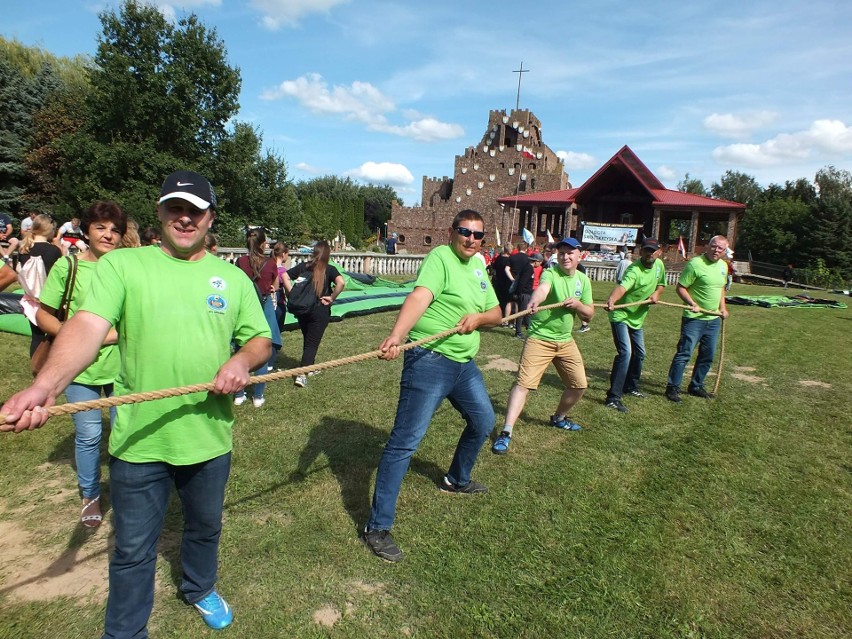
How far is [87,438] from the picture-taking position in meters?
3.45

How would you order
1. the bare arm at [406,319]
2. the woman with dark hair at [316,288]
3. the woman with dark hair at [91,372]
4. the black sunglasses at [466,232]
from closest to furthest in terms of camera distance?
the bare arm at [406,319]
the woman with dark hair at [91,372]
the black sunglasses at [466,232]
the woman with dark hair at [316,288]

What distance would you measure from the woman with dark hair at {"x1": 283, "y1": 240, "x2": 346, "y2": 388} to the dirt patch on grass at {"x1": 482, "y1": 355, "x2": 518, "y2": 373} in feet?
9.27

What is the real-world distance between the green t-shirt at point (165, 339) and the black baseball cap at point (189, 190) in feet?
0.83

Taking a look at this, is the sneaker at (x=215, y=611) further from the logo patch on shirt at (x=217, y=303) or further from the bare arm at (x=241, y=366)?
the logo patch on shirt at (x=217, y=303)

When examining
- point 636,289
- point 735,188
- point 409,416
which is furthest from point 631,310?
point 735,188

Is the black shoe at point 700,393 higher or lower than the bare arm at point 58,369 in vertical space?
lower

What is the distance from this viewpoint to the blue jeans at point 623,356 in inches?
258

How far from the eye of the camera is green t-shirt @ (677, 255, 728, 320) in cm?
691

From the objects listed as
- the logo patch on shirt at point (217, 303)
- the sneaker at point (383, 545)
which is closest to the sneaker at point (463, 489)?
the sneaker at point (383, 545)

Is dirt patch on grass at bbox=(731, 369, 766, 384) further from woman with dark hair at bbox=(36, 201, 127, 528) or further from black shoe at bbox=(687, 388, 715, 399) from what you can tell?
woman with dark hair at bbox=(36, 201, 127, 528)

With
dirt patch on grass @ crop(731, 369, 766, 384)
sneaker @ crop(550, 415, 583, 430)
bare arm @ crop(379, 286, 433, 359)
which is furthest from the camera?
dirt patch on grass @ crop(731, 369, 766, 384)

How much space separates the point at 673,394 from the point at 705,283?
155cm

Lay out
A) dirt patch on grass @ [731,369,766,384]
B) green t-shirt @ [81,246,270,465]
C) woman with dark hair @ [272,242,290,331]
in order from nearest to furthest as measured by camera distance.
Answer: green t-shirt @ [81,246,270,465]
woman with dark hair @ [272,242,290,331]
dirt patch on grass @ [731,369,766,384]

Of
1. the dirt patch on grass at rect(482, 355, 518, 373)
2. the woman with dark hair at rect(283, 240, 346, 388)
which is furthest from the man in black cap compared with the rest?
the dirt patch on grass at rect(482, 355, 518, 373)
